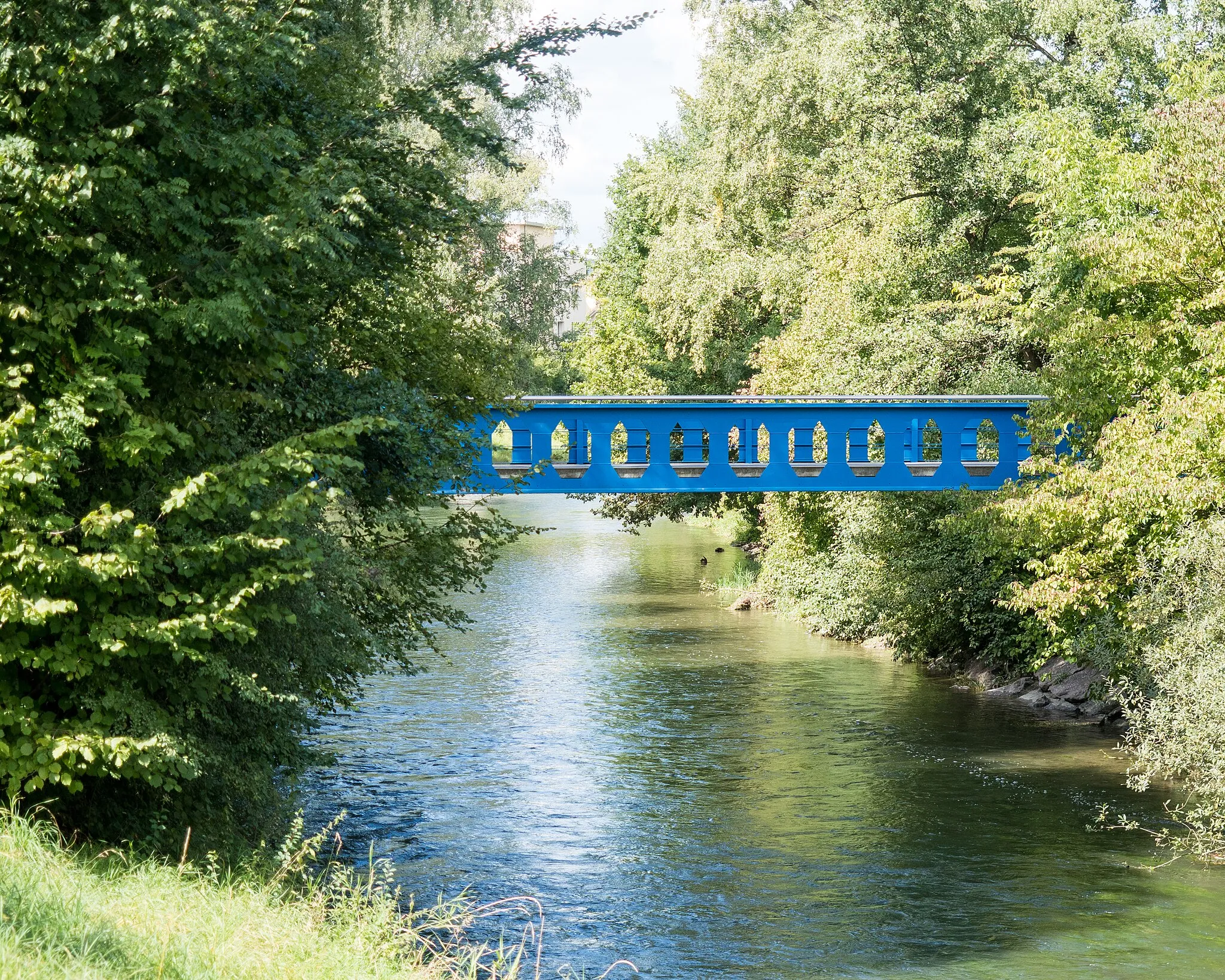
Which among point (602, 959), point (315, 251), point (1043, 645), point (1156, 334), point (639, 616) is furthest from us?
point (639, 616)

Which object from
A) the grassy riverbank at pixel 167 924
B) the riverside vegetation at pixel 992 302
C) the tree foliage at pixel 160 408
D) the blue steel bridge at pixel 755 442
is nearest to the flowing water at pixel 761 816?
the riverside vegetation at pixel 992 302

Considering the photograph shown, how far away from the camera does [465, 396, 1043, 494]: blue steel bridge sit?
64.6 feet

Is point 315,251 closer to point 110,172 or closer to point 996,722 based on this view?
point 110,172

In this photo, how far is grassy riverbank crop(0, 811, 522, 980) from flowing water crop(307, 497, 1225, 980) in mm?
3261

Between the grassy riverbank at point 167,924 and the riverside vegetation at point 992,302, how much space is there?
33.0 feet

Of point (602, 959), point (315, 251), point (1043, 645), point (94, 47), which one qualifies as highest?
point (94, 47)

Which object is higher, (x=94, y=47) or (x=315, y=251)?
(x=94, y=47)

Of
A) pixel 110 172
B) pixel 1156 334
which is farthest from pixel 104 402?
pixel 1156 334

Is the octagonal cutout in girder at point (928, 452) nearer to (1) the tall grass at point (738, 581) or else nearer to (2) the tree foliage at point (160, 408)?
(1) the tall grass at point (738, 581)

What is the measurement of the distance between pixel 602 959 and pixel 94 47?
8400mm

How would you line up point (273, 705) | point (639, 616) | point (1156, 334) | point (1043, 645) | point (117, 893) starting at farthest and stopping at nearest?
point (639, 616) → point (1043, 645) → point (1156, 334) → point (273, 705) → point (117, 893)

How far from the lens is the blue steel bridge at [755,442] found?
64.6 ft

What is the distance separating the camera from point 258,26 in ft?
32.2

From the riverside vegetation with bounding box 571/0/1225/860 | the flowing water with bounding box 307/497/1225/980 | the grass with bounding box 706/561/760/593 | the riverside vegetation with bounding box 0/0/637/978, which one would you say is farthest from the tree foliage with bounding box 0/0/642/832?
the grass with bounding box 706/561/760/593
